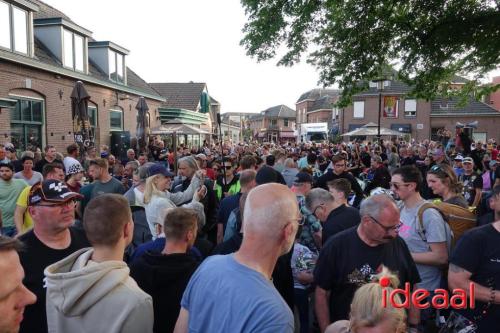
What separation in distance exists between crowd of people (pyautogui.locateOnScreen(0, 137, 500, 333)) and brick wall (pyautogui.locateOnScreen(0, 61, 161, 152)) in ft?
29.1

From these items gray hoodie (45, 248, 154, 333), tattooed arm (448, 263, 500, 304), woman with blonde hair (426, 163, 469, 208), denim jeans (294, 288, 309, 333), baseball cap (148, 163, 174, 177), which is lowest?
denim jeans (294, 288, 309, 333)

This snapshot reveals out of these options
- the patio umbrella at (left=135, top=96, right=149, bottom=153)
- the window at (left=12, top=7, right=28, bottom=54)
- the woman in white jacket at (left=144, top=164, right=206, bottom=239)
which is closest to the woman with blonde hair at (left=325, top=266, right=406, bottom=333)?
the woman in white jacket at (left=144, top=164, right=206, bottom=239)

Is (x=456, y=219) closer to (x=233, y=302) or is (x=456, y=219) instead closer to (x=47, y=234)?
(x=233, y=302)

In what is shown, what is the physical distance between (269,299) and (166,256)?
51.2 inches

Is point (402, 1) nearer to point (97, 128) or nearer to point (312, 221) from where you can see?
point (312, 221)

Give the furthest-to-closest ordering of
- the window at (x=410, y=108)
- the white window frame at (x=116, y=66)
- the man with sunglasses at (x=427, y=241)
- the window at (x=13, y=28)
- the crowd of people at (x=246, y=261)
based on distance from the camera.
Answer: the window at (x=410, y=108) → the white window frame at (x=116, y=66) → the window at (x=13, y=28) → the man with sunglasses at (x=427, y=241) → the crowd of people at (x=246, y=261)

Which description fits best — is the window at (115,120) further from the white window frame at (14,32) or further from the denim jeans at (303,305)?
the denim jeans at (303,305)

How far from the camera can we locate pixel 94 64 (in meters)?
19.8

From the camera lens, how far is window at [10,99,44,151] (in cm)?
1316

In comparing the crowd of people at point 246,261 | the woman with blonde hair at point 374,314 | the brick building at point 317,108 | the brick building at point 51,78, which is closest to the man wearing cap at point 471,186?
the crowd of people at point 246,261

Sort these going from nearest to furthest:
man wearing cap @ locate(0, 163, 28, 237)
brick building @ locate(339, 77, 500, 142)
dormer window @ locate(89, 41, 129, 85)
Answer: man wearing cap @ locate(0, 163, 28, 237)
dormer window @ locate(89, 41, 129, 85)
brick building @ locate(339, 77, 500, 142)

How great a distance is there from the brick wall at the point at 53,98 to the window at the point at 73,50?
86 centimetres

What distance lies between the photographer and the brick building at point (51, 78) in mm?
12867

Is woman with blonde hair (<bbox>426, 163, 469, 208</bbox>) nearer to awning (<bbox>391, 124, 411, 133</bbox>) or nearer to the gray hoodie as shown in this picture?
the gray hoodie
